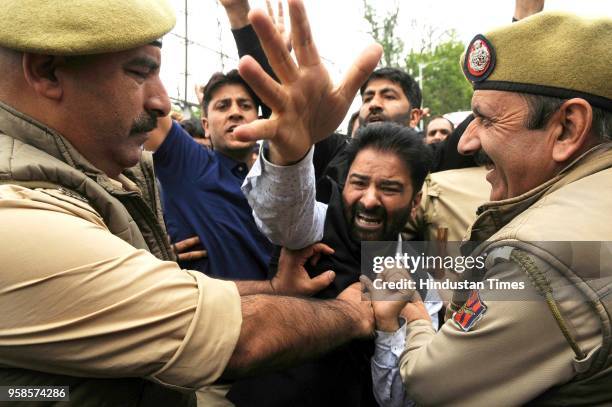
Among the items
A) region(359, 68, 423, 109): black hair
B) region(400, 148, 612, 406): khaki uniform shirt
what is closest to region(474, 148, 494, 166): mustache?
region(400, 148, 612, 406): khaki uniform shirt

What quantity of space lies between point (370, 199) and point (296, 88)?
0.89m

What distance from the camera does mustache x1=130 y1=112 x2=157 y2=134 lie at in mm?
1671

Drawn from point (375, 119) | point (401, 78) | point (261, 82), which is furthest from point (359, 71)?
point (401, 78)

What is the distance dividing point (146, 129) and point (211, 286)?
24.2 inches

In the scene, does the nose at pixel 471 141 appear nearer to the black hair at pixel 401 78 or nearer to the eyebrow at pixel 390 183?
the eyebrow at pixel 390 183

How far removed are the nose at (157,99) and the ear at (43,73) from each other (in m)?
0.25

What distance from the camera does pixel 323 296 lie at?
2275 millimetres

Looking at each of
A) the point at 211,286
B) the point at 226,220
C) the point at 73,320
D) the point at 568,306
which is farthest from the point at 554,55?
the point at 226,220

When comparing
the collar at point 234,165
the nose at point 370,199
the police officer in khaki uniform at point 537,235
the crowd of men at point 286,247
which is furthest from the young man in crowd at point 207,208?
the police officer in khaki uniform at point 537,235

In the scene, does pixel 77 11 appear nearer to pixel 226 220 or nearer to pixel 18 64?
pixel 18 64

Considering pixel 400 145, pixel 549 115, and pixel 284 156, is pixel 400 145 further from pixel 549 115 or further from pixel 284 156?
pixel 549 115

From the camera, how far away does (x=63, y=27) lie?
4.68ft

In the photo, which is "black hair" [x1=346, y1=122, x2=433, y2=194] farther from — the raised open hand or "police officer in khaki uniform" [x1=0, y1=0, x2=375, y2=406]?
"police officer in khaki uniform" [x1=0, y1=0, x2=375, y2=406]

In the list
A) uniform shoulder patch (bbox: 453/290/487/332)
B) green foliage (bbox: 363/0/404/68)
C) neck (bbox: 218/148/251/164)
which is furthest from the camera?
green foliage (bbox: 363/0/404/68)
